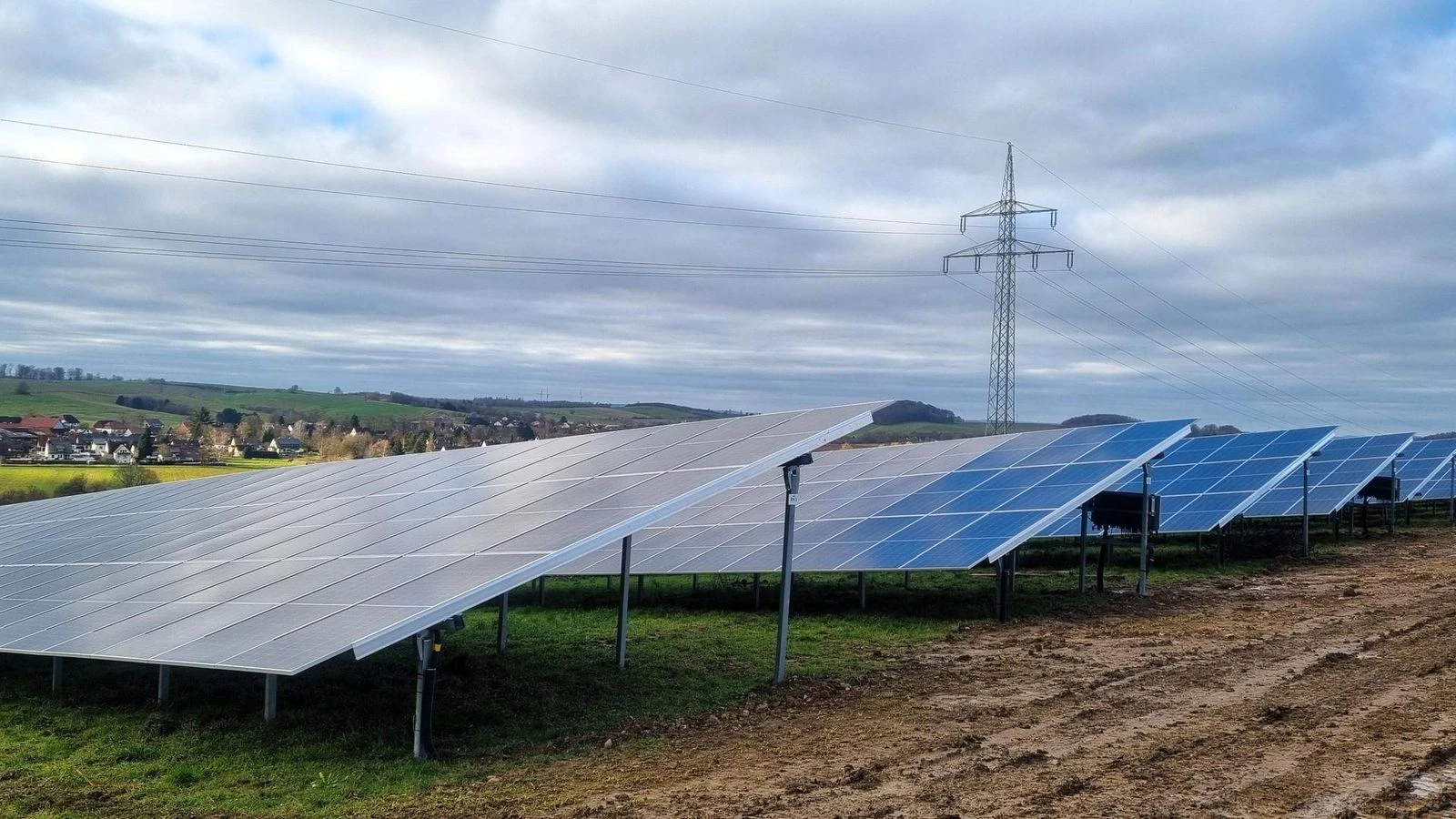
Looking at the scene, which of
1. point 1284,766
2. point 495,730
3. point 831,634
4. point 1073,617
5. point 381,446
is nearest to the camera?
point 1284,766

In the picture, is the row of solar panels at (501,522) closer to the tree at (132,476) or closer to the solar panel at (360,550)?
the solar panel at (360,550)

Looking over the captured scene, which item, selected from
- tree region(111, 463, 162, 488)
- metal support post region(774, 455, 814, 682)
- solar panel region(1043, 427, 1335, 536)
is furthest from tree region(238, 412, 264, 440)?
metal support post region(774, 455, 814, 682)

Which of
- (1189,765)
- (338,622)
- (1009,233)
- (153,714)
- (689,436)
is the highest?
(1009,233)

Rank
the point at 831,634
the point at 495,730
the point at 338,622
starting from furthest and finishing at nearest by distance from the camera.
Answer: the point at 831,634 < the point at 495,730 < the point at 338,622

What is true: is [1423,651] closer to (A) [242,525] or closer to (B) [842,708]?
(B) [842,708]

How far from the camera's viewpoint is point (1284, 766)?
35.1ft

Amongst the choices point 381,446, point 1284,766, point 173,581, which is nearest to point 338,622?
point 173,581

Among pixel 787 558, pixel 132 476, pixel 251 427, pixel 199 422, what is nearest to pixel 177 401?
pixel 199 422

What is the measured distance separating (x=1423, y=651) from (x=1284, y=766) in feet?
26.7

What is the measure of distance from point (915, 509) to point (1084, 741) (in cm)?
1359

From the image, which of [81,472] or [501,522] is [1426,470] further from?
[81,472]

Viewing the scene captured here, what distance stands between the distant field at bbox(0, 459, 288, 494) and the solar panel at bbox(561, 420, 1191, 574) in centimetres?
4350

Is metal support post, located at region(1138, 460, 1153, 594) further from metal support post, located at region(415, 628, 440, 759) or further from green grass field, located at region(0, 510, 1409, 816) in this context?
metal support post, located at region(415, 628, 440, 759)

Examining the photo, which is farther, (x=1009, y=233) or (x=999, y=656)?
(x=1009, y=233)
